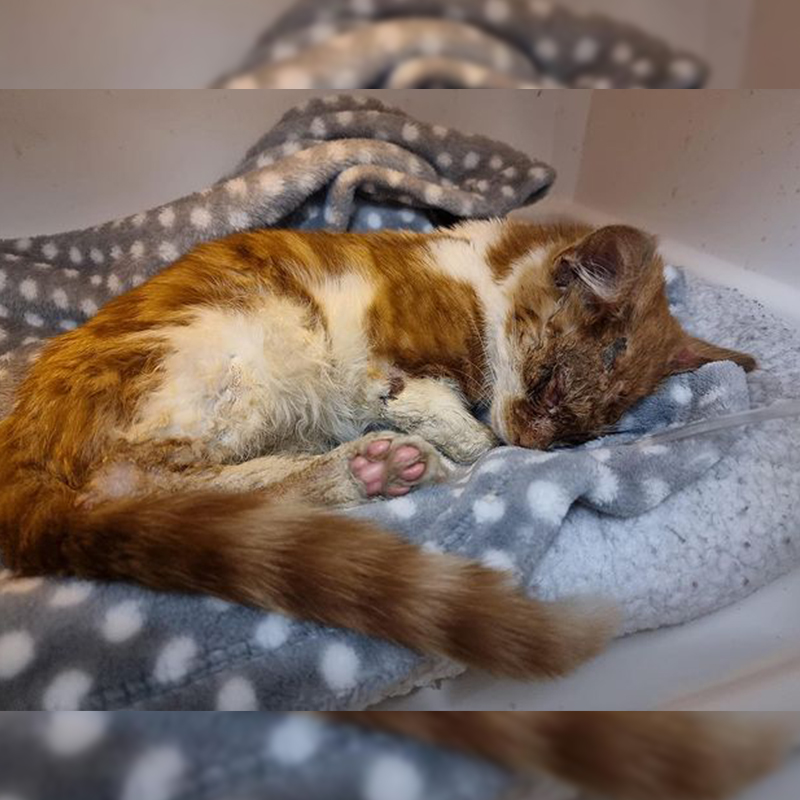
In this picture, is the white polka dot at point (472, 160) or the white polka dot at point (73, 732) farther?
the white polka dot at point (472, 160)

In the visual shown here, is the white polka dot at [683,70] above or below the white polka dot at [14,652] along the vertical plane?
above

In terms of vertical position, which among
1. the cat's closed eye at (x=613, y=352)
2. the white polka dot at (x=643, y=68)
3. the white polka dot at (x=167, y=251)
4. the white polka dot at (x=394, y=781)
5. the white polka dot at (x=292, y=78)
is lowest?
the white polka dot at (x=167, y=251)

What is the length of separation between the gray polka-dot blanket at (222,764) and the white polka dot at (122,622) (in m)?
0.50

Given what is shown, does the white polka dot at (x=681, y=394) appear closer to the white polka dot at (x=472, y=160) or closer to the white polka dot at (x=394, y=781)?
the white polka dot at (x=472, y=160)

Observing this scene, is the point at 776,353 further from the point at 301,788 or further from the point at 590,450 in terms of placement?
the point at 301,788

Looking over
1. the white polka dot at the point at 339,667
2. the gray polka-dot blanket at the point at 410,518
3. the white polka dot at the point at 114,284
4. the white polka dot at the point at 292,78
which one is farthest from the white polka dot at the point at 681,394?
the white polka dot at the point at 114,284

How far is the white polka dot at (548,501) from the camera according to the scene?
1.01 metres

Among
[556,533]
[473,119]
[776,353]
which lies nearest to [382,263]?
[473,119]

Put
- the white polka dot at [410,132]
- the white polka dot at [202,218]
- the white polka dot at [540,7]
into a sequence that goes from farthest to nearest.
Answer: the white polka dot at [410,132]
the white polka dot at [202,218]
the white polka dot at [540,7]

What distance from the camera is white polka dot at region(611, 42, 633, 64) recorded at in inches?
13.0

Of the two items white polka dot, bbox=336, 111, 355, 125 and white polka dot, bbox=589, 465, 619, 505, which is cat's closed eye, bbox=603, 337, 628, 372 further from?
white polka dot, bbox=336, 111, 355, 125

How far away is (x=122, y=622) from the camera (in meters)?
0.87

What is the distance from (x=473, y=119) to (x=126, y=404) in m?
0.91

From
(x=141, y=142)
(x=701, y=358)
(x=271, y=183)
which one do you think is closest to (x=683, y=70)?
(x=701, y=358)
